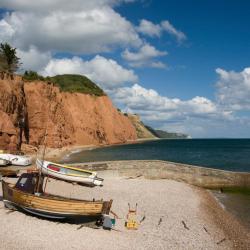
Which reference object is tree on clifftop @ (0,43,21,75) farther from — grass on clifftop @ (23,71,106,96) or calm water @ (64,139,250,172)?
grass on clifftop @ (23,71,106,96)

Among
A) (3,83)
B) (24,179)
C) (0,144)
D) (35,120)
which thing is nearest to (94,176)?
(24,179)

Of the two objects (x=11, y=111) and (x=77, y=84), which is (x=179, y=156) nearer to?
(x=11, y=111)

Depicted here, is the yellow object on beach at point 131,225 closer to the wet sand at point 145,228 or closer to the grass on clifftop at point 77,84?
the wet sand at point 145,228

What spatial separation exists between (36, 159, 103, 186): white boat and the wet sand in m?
2.40

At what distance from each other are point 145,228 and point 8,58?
55.5 m

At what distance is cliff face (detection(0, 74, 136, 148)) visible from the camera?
55719mm

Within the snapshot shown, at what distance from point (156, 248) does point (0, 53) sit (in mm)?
60285

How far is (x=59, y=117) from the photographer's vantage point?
264 feet

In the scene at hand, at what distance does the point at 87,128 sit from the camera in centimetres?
10069

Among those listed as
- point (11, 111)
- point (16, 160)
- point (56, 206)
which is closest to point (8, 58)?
point (11, 111)

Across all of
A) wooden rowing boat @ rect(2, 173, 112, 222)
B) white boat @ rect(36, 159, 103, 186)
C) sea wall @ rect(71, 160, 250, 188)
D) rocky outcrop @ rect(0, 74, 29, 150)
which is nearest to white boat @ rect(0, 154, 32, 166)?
sea wall @ rect(71, 160, 250, 188)

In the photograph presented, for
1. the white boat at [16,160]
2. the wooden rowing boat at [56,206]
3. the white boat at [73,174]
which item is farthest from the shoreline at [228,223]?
the white boat at [16,160]

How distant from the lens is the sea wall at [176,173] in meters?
34.2

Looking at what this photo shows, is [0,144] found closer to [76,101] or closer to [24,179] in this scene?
[24,179]
